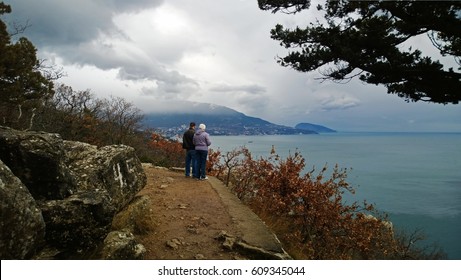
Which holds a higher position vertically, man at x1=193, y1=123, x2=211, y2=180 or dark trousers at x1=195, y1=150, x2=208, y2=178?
man at x1=193, y1=123, x2=211, y2=180

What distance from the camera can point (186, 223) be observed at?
7.00 m

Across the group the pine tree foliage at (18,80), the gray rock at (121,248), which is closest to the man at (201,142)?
the gray rock at (121,248)

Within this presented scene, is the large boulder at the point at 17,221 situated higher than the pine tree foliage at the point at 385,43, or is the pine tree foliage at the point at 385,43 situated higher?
the pine tree foliage at the point at 385,43

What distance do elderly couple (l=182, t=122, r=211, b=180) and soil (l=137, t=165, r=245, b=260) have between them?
0.93m

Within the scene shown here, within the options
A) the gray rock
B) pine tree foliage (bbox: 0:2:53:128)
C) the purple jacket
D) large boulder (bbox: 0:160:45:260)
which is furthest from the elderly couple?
pine tree foliage (bbox: 0:2:53:128)

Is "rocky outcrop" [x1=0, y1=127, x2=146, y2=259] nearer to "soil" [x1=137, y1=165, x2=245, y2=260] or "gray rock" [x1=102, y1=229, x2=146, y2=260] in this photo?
"gray rock" [x1=102, y1=229, x2=146, y2=260]

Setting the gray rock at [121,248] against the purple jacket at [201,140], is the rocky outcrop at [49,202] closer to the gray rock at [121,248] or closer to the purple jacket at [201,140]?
the gray rock at [121,248]

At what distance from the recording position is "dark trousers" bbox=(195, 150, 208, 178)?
10.8 m

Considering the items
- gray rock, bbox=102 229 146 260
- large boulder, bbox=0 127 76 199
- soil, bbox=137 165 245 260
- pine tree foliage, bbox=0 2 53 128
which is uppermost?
pine tree foliage, bbox=0 2 53 128

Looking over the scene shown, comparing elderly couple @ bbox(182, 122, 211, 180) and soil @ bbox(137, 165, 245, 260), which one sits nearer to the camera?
soil @ bbox(137, 165, 245, 260)

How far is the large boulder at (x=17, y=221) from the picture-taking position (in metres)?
3.31

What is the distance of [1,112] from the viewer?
58.1 feet

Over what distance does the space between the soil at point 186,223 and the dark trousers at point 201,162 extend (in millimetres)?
772
